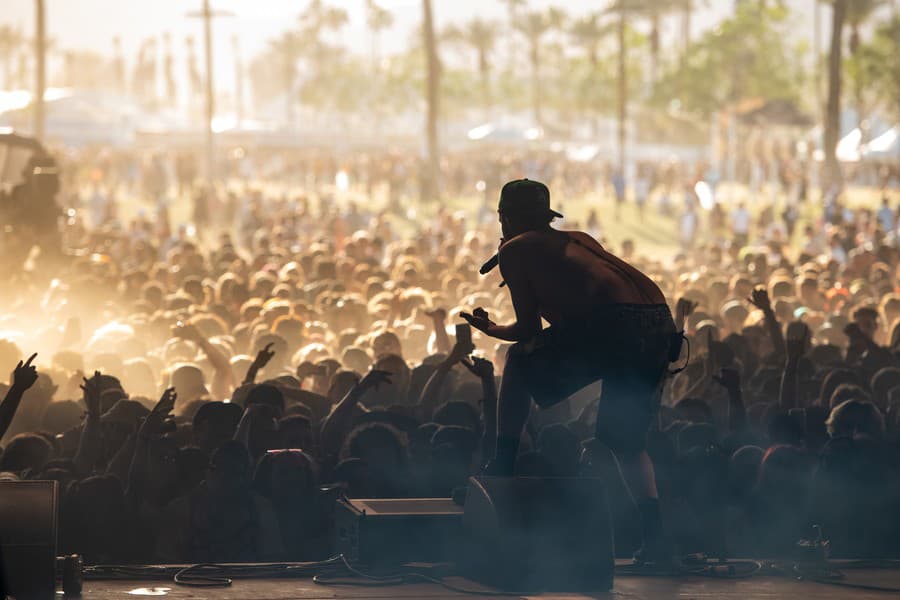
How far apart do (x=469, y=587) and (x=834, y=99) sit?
134 ft

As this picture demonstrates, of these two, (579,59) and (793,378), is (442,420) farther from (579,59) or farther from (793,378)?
(579,59)

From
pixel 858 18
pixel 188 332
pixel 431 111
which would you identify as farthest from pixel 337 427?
pixel 858 18

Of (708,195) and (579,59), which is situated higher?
(579,59)

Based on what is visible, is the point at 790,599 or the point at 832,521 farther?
the point at 832,521

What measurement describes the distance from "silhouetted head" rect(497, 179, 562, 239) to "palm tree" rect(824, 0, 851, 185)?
38.6m

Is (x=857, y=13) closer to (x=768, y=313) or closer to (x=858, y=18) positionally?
(x=858, y=18)

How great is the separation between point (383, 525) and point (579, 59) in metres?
119

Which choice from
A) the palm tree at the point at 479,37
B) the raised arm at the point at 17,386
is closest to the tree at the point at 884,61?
the raised arm at the point at 17,386

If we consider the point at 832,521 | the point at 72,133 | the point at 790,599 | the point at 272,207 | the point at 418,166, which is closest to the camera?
the point at 790,599

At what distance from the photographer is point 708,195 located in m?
48.4

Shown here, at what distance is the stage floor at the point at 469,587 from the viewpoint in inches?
297

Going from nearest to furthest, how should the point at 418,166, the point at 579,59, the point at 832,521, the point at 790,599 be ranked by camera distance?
the point at 790,599, the point at 832,521, the point at 418,166, the point at 579,59

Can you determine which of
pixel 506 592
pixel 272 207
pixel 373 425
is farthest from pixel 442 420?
pixel 272 207

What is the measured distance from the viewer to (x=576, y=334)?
7.75 m
